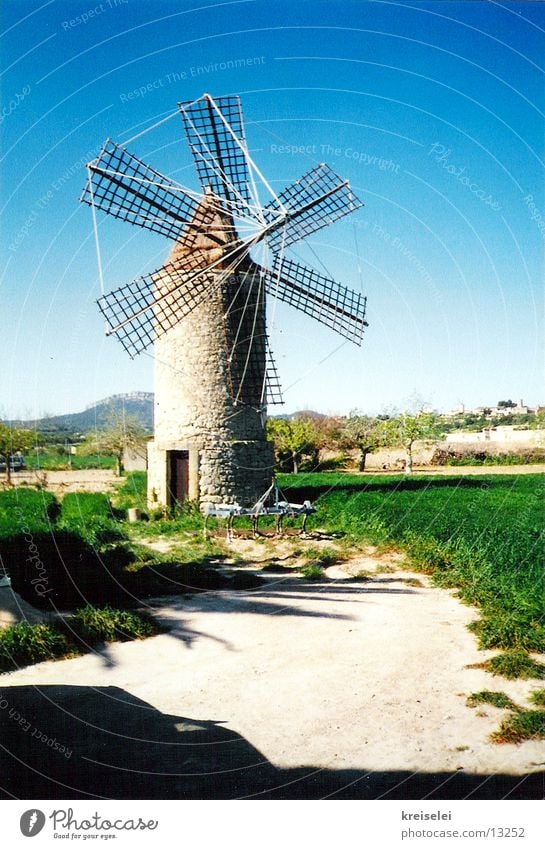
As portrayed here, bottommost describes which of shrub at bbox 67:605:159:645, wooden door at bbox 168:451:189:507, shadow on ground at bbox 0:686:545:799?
shadow on ground at bbox 0:686:545:799

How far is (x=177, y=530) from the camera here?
1404 cm

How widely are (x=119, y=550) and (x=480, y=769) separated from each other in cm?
783

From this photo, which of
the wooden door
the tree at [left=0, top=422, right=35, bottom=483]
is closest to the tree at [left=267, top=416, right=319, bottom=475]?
the wooden door

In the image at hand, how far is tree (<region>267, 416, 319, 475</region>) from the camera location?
16562 millimetres

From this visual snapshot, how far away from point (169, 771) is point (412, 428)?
3227 cm

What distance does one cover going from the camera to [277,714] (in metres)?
5.29

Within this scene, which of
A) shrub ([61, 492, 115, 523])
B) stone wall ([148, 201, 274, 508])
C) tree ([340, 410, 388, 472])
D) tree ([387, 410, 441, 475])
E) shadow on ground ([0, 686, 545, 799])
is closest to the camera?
shadow on ground ([0, 686, 545, 799])

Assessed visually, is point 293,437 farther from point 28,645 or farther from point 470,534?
point 28,645

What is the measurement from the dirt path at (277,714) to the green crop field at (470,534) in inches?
23.8

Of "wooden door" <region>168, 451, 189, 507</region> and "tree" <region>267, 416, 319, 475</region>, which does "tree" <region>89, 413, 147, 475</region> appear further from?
"wooden door" <region>168, 451, 189, 507</region>

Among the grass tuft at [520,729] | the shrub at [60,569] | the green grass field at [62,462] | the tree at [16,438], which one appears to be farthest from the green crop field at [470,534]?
the green grass field at [62,462]

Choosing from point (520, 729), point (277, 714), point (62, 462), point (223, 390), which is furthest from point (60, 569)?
point (62, 462)

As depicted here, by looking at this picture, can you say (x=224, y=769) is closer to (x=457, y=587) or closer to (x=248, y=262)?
(x=457, y=587)

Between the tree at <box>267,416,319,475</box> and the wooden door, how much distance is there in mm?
2298
